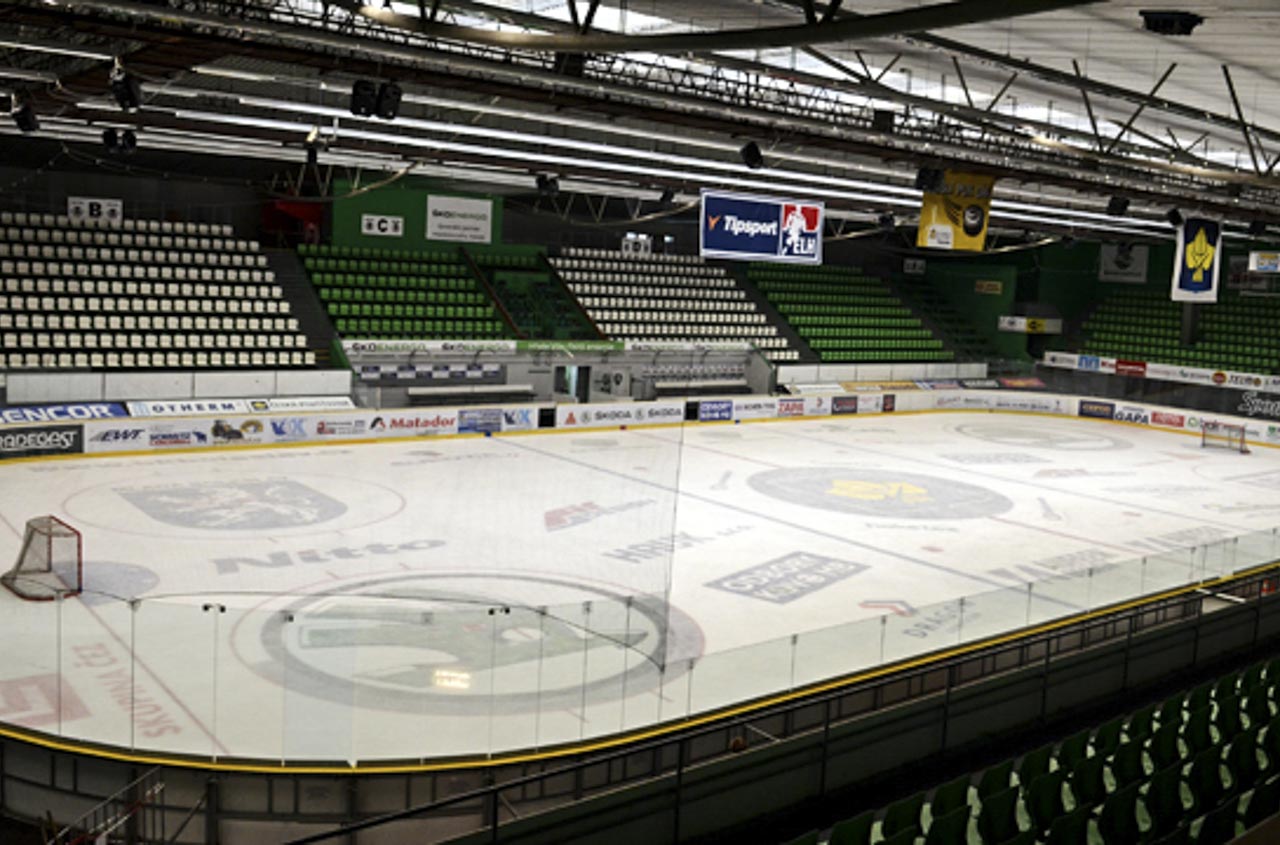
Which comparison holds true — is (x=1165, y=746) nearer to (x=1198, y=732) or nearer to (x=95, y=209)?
(x=1198, y=732)

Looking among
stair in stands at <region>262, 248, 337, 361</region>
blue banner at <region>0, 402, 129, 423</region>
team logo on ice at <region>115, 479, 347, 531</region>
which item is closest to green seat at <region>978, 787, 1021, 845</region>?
team logo on ice at <region>115, 479, 347, 531</region>

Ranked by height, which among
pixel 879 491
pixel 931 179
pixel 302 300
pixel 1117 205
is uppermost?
pixel 1117 205

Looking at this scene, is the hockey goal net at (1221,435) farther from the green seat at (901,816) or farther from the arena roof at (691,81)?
the green seat at (901,816)

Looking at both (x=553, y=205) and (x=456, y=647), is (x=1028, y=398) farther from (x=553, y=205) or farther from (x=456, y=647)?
(x=456, y=647)

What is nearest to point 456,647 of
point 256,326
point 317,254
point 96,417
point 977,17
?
point 977,17

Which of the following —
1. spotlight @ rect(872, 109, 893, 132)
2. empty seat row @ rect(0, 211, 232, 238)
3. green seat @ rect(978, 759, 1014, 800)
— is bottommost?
green seat @ rect(978, 759, 1014, 800)

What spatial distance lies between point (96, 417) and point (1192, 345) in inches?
1411

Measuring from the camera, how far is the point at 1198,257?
22.4 meters

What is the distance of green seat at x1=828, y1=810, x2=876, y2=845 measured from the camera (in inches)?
267

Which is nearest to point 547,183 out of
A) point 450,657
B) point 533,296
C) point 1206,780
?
point 533,296

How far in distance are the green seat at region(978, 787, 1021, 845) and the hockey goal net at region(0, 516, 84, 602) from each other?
9.30 meters

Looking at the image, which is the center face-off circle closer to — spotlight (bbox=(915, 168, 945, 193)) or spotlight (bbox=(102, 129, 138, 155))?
spotlight (bbox=(915, 168, 945, 193))

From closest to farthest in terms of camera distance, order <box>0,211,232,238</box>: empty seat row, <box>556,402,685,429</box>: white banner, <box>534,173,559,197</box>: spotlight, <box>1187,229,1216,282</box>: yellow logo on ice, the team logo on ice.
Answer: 1. the team logo on ice
2. <box>1187,229,1216,282</box>: yellow logo on ice
3. <box>0,211,232,238</box>: empty seat row
4. <box>556,402,685,429</box>: white banner
5. <box>534,173,559,197</box>: spotlight

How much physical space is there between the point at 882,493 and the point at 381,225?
653 inches
